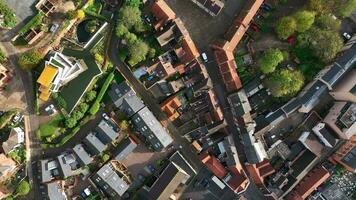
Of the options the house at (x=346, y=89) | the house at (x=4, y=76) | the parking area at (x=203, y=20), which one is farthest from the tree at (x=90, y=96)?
the house at (x=346, y=89)

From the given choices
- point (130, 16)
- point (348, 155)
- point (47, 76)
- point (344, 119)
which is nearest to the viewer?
point (47, 76)

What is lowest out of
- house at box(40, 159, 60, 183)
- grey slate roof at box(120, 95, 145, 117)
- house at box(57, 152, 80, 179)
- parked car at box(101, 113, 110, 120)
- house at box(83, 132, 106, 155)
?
house at box(40, 159, 60, 183)

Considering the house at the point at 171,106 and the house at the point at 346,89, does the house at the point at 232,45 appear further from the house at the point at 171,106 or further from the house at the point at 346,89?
the house at the point at 346,89

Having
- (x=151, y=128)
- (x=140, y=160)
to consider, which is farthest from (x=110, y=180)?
(x=151, y=128)

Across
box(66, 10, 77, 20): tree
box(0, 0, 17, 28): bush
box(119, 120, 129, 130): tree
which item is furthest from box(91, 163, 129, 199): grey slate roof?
box(0, 0, 17, 28): bush

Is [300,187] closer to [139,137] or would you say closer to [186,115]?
[186,115]

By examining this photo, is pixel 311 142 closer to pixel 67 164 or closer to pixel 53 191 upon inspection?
pixel 67 164

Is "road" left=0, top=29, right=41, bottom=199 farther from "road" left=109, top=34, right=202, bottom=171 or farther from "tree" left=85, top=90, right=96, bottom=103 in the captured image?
"road" left=109, top=34, right=202, bottom=171
